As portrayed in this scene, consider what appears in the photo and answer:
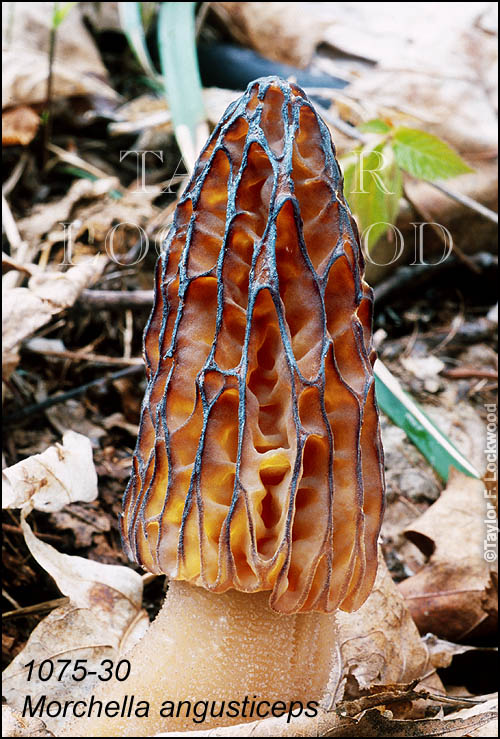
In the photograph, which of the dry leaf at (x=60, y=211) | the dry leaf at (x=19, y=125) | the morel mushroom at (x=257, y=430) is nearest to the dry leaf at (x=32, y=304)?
the dry leaf at (x=60, y=211)

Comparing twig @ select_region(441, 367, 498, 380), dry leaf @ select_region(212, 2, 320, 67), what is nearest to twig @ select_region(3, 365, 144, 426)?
twig @ select_region(441, 367, 498, 380)

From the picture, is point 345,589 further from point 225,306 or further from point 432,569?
point 432,569

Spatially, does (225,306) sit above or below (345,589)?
above

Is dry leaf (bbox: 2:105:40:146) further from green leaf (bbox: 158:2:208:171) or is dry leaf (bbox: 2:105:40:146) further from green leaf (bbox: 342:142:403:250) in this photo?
green leaf (bbox: 342:142:403:250)

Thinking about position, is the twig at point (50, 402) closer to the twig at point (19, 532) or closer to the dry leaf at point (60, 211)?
the twig at point (19, 532)

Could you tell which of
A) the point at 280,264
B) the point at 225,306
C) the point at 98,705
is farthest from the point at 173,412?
the point at 98,705

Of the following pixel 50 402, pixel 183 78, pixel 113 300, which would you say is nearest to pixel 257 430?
pixel 50 402

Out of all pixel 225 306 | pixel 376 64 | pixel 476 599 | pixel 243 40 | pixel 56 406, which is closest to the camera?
pixel 225 306
